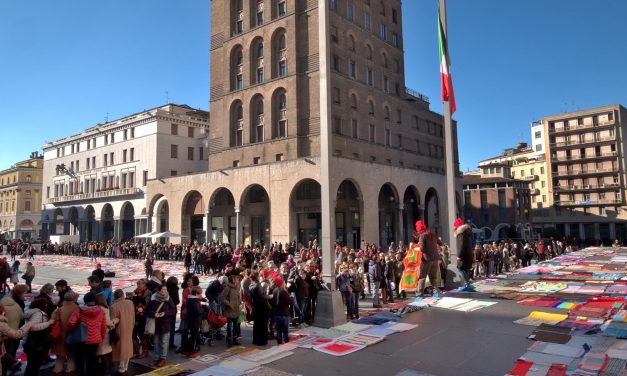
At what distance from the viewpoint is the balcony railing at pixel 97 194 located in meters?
53.4

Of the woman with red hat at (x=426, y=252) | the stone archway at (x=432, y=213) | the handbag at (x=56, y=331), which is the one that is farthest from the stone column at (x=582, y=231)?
the handbag at (x=56, y=331)

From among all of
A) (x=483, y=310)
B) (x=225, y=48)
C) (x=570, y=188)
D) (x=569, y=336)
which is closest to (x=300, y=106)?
(x=225, y=48)

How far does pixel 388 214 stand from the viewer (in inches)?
1756

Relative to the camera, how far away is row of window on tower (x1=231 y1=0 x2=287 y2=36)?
4275 centimetres

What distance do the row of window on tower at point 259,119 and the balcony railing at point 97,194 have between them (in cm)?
1639

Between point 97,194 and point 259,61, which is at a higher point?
point 259,61

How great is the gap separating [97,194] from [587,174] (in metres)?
74.8

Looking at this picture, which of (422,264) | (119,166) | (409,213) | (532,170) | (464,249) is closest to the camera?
(422,264)

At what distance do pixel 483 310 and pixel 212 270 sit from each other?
18757 millimetres

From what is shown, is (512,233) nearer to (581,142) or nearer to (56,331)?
(581,142)


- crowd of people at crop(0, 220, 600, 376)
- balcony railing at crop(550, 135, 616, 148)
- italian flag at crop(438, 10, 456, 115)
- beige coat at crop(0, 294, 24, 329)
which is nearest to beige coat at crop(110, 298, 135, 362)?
crowd of people at crop(0, 220, 600, 376)

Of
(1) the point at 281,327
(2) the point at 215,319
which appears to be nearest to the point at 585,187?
(1) the point at 281,327

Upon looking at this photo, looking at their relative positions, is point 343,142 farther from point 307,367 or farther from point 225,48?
point 307,367

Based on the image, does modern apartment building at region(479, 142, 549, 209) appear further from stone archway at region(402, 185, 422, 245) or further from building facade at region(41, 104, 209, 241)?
building facade at region(41, 104, 209, 241)
